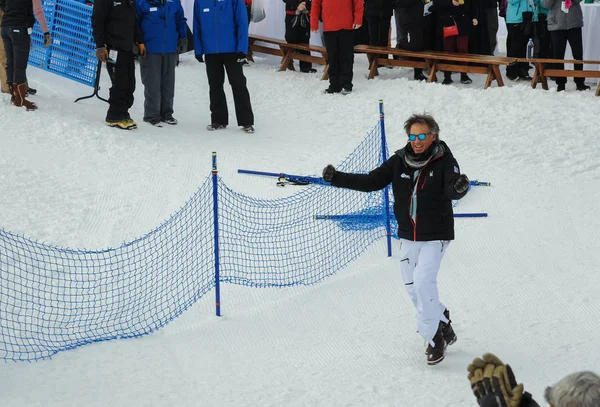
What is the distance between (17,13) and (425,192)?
20.7 ft

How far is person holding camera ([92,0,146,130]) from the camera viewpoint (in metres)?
10.0

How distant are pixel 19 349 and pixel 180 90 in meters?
7.17

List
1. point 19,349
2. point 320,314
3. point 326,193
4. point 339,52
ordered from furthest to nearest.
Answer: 1. point 339,52
2. point 326,193
3. point 320,314
4. point 19,349

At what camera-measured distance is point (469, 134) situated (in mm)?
10242

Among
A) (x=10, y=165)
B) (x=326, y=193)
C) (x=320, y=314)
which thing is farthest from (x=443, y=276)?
(x=10, y=165)

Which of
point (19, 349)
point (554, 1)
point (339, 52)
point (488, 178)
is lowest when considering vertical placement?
point (19, 349)

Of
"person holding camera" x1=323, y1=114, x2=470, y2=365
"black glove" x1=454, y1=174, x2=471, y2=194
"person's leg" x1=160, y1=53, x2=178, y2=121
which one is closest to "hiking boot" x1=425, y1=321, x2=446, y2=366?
"person holding camera" x1=323, y1=114, x2=470, y2=365

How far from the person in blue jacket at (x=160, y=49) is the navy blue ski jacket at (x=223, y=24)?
0.84ft

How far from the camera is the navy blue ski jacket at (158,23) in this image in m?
10.4

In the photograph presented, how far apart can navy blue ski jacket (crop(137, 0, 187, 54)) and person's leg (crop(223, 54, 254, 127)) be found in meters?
0.70

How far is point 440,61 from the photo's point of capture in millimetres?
12375

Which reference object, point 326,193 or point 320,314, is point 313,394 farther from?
point 326,193

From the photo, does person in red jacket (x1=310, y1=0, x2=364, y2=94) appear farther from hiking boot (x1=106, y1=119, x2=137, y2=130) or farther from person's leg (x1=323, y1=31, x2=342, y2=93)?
hiking boot (x1=106, y1=119, x2=137, y2=130)

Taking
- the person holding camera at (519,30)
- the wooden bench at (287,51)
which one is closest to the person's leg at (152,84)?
the wooden bench at (287,51)
